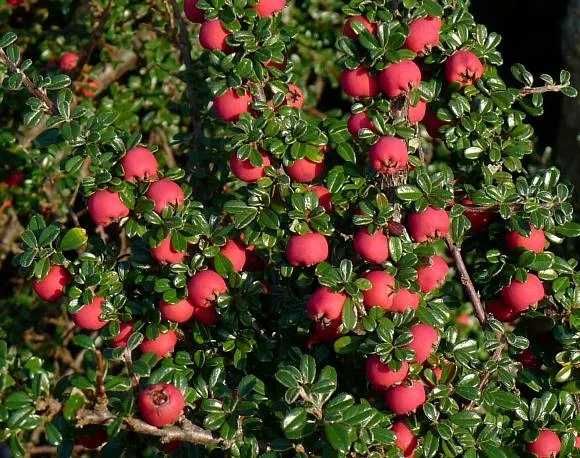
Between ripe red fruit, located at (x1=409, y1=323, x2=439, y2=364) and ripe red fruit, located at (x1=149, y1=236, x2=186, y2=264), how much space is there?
447 millimetres

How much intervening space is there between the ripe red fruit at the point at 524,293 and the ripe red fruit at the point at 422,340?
21 centimetres

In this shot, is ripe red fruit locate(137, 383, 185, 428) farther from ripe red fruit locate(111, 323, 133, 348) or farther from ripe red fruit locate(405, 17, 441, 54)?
ripe red fruit locate(405, 17, 441, 54)

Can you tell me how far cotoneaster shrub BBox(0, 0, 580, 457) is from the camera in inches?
57.2

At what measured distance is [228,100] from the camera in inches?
63.8

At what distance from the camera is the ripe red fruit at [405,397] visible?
4.74 feet

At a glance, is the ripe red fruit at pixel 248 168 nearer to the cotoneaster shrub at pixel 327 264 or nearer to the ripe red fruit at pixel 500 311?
the cotoneaster shrub at pixel 327 264

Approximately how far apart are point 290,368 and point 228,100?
21.1 inches

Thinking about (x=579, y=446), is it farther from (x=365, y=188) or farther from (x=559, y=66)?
(x=559, y=66)

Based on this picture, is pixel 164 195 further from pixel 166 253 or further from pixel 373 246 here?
pixel 373 246

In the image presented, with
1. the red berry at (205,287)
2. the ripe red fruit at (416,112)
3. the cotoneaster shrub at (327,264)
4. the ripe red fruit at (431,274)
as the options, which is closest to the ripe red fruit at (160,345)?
the cotoneaster shrub at (327,264)

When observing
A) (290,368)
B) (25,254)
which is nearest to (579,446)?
(290,368)

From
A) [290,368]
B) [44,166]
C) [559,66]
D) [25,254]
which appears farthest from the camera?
[559,66]

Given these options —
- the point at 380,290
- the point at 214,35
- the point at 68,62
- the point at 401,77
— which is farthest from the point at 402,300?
the point at 68,62

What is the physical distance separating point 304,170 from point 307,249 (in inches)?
7.0
